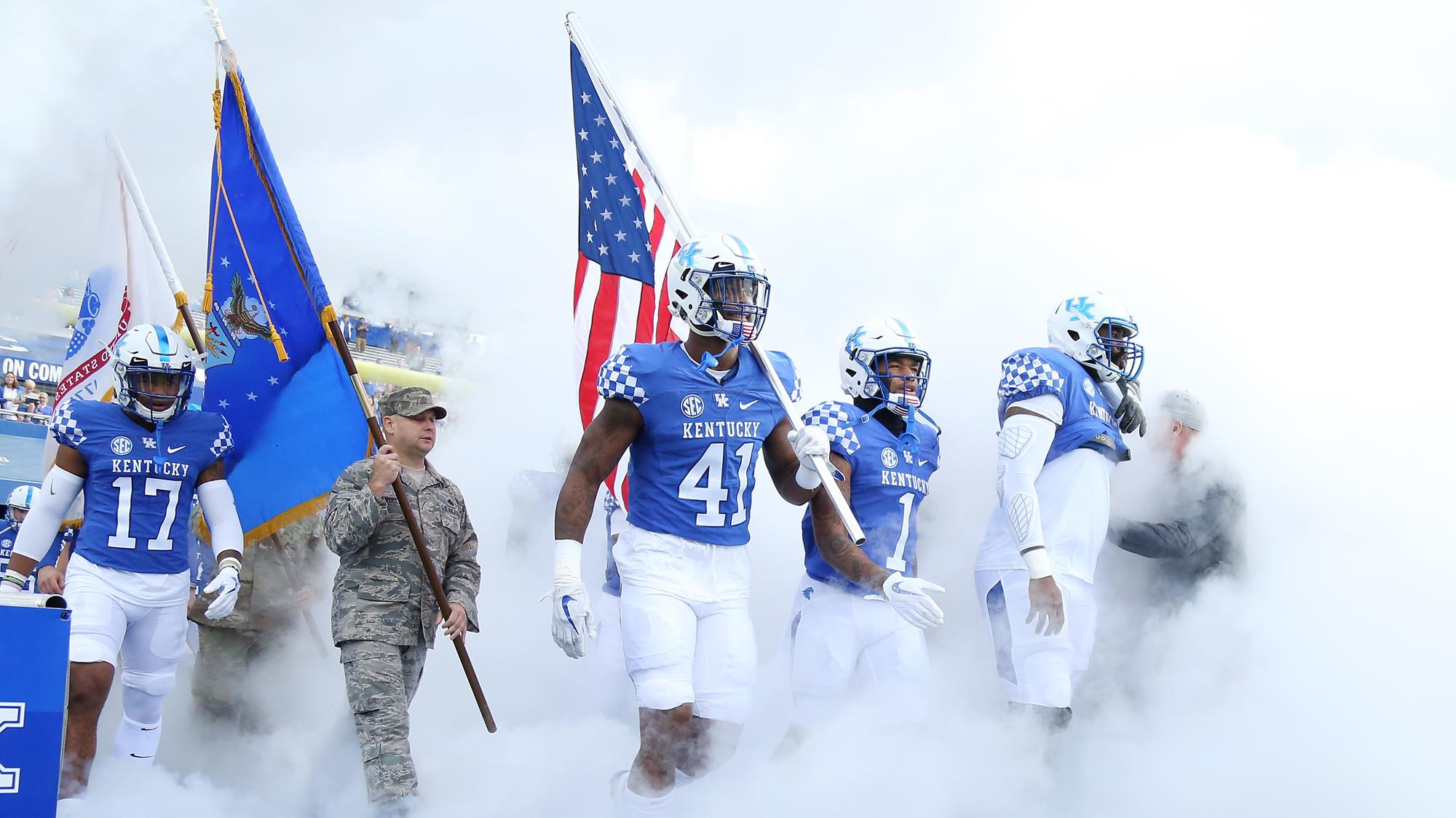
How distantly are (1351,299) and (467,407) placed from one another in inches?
190

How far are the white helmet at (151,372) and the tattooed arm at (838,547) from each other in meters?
2.45

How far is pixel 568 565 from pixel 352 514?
3.27 feet

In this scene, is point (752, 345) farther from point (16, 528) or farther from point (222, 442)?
point (16, 528)

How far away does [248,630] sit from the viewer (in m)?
6.40

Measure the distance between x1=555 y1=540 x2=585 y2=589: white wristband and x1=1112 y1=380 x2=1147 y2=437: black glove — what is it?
225 centimetres

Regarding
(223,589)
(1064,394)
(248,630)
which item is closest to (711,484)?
(1064,394)

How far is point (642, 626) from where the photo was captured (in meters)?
4.14

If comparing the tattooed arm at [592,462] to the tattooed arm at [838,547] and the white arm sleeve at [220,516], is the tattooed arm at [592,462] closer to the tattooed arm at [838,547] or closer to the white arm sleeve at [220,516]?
the tattooed arm at [838,547]

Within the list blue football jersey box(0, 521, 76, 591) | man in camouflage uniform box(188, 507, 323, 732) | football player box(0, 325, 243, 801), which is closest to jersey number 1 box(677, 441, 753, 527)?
football player box(0, 325, 243, 801)

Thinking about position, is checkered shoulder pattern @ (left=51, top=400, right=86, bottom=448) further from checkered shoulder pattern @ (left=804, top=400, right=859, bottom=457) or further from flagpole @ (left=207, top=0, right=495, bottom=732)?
checkered shoulder pattern @ (left=804, top=400, right=859, bottom=457)

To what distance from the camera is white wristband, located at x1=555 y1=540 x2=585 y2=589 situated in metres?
4.16

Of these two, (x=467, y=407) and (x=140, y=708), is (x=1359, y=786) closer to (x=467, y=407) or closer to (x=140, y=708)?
(x=140, y=708)

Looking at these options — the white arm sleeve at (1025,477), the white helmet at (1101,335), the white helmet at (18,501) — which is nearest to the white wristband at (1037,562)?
the white arm sleeve at (1025,477)

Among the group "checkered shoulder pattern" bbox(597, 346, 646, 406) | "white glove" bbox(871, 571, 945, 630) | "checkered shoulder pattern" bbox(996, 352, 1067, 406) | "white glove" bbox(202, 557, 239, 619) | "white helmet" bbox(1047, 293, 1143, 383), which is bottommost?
"white glove" bbox(202, 557, 239, 619)
